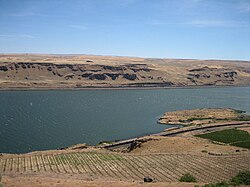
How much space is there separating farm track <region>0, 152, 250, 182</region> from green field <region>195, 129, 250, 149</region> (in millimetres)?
9511

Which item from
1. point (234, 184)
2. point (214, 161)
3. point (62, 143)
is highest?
point (234, 184)

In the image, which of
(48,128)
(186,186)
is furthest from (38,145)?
(186,186)

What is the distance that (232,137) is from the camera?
51531 millimetres

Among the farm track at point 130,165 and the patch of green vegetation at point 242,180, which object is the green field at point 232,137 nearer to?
the farm track at point 130,165

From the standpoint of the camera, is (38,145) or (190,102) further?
(190,102)

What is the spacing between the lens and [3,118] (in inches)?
2894

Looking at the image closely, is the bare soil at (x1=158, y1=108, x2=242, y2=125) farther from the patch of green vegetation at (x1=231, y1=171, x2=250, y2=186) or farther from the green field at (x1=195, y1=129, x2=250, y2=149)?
the patch of green vegetation at (x1=231, y1=171, x2=250, y2=186)

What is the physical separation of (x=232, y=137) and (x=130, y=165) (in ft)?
82.1

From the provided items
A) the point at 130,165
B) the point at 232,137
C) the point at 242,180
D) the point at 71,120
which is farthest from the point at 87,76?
Answer: the point at 242,180

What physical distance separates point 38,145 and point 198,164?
2880 centimetres

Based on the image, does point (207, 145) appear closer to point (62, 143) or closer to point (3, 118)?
point (62, 143)

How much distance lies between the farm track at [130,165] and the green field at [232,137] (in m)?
9.51

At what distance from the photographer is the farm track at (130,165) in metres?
29.8

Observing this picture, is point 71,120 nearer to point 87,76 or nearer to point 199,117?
point 199,117
